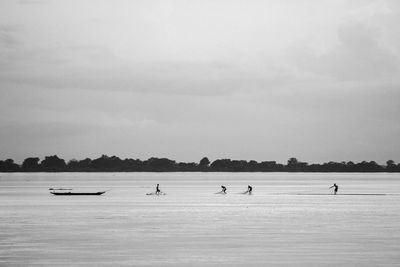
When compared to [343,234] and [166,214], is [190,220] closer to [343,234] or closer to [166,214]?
[166,214]

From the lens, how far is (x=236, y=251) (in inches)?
1212

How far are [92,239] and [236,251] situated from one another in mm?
8435

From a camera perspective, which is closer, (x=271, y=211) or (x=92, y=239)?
(x=92, y=239)

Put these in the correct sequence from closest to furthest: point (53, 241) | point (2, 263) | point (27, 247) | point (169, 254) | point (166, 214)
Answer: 1. point (2, 263)
2. point (169, 254)
3. point (27, 247)
4. point (53, 241)
5. point (166, 214)

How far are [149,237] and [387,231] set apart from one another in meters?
13.1

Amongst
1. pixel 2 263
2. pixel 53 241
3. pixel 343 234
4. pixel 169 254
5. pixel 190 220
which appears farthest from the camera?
pixel 190 220

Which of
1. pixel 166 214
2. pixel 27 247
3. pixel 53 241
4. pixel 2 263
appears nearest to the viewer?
pixel 2 263

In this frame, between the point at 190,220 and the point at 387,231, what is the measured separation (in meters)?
14.3

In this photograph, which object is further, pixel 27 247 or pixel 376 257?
pixel 27 247

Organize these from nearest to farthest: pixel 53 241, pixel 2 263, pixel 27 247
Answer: pixel 2 263
pixel 27 247
pixel 53 241

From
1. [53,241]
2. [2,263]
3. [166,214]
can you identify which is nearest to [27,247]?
[53,241]

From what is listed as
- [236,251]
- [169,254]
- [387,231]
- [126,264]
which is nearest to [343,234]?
[387,231]

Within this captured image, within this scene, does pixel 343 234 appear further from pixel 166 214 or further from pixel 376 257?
pixel 166 214

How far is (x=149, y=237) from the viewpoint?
3700 centimetres
